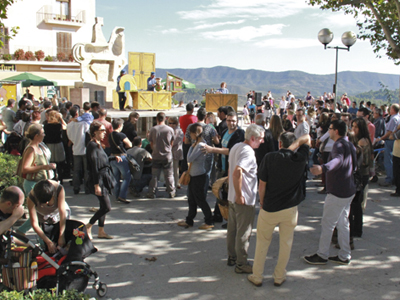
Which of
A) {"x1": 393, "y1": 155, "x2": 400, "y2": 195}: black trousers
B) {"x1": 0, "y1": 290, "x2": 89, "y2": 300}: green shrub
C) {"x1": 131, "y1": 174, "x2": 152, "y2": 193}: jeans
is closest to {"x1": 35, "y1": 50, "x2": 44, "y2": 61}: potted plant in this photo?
{"x1": 131, "y1": 174, "x2": 152, "y2": 193}: jeans

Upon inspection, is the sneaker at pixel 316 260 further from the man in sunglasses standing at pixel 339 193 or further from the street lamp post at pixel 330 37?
the street lamp post at pixel 330 37

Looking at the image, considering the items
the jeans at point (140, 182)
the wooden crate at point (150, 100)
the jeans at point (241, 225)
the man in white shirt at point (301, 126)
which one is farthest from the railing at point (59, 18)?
the jeans at point (241, 225)

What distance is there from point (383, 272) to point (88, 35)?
42.8m

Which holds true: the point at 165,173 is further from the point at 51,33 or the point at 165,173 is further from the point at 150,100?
the point at 51,33

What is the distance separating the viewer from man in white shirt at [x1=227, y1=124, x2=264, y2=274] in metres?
4.20

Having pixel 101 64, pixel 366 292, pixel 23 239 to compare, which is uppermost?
pixel 101 64

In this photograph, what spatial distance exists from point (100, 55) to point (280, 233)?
64.0 ft

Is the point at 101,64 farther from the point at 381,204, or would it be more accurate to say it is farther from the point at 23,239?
the point at 23,239

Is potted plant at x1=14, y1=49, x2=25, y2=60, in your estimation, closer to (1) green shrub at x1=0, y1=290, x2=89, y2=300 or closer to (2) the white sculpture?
(2) the white sculpture

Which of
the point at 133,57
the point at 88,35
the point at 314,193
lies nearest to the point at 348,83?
the point at 88,35

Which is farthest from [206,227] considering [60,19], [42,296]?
[60,19]

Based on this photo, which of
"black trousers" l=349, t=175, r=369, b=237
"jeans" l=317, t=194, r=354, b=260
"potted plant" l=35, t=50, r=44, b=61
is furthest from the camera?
"potted plant" l=35, t=50, r=44, b=61

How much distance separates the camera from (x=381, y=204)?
734 cm

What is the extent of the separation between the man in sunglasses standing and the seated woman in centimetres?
308
